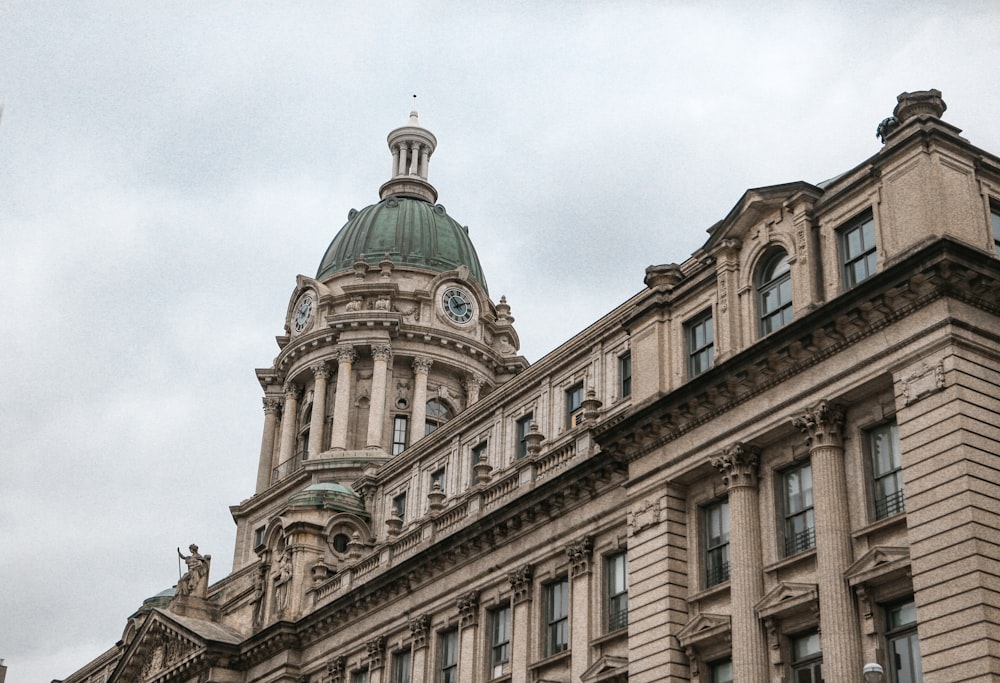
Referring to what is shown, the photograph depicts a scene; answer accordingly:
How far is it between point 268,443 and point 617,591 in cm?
4531

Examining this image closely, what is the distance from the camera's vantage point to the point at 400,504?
6316cm

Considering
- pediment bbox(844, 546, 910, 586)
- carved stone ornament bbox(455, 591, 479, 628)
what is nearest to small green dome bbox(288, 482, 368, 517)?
carved stone ornament bbox(455, 591, 479, 628)

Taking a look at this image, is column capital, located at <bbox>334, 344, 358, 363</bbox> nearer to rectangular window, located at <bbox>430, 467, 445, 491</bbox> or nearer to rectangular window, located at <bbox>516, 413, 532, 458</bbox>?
rectangular window, located at <bbox>430, 467, 445, 491</bbox>

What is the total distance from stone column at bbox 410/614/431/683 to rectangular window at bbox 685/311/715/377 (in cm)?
1636

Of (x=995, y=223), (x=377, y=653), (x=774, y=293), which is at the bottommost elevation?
(x=377, y=653)

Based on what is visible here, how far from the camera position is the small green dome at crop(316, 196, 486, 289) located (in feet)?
276

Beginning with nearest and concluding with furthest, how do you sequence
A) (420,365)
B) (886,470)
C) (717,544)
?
(886,470), (717,544), (420,365)

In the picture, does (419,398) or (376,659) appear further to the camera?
(419,398)

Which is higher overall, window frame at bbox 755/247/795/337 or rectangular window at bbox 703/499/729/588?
window frame at bbox 755/247/795/337

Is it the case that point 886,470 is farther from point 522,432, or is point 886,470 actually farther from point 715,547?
point 522,432

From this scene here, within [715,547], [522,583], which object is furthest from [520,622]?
[715,547]

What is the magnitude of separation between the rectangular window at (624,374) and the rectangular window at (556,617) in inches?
317

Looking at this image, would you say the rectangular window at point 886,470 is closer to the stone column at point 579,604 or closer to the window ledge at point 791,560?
the window ledge at point 791,560

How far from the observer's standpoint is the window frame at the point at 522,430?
55500mm
